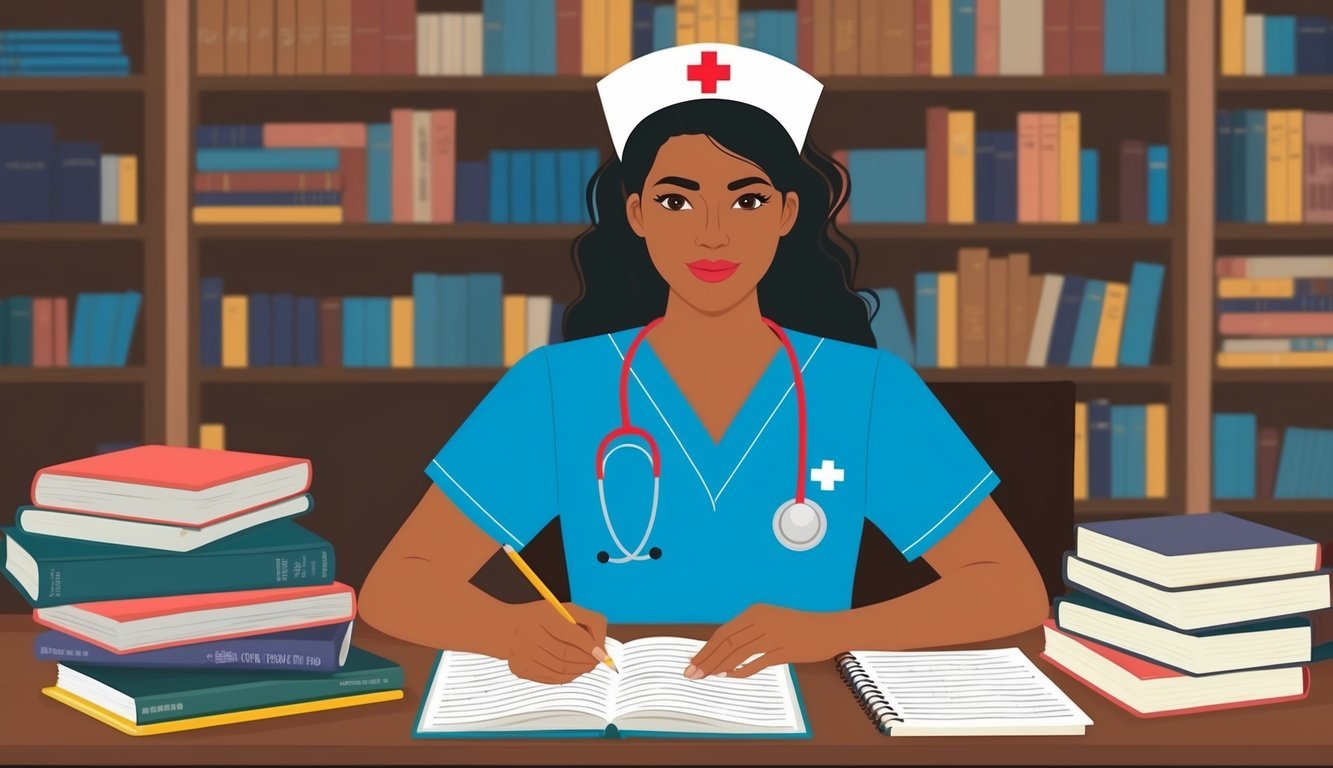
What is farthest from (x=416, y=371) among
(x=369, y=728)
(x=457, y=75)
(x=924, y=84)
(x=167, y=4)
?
(x=369, y=728)

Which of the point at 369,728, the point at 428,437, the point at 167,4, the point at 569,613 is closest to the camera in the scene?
the point at 369,728

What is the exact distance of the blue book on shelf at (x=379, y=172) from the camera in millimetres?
3277

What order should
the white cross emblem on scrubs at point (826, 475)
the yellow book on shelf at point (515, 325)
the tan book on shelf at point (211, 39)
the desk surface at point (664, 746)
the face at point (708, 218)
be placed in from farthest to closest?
the yellow book on shelf at point (515, 325)
the tan book on shelf at point (211, 39)
the white cross emblem on scrubs at point (826, 475)
the face at point (708, 218)
the desk surface at point (664, 746)

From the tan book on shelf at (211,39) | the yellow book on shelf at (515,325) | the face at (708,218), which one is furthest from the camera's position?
the yellow book on shelf at (515,325)

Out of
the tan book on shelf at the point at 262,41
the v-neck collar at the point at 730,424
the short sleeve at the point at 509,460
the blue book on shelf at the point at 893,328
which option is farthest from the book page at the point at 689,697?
the tan book on shelf at the point at 262,41

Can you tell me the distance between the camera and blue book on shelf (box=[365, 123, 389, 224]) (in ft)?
10.8

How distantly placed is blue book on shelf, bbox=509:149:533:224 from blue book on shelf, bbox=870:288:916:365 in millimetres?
897

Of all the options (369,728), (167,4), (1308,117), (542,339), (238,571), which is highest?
(167,4)

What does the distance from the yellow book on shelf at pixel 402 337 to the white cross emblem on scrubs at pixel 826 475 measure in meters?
1.84

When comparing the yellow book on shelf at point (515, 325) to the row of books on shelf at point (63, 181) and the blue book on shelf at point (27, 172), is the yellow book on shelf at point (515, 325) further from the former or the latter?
the blue book on shelf at point (27, 172)

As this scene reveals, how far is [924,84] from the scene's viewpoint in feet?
10.7

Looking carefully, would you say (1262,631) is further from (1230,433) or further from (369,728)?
(1230,433)

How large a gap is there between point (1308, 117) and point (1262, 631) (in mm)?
2474

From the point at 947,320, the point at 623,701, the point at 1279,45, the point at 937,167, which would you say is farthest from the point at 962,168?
the point at 623,701
